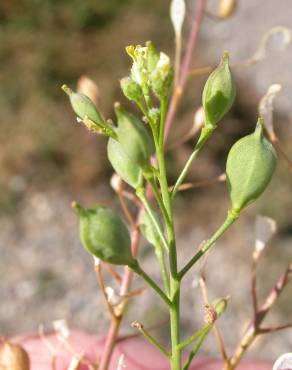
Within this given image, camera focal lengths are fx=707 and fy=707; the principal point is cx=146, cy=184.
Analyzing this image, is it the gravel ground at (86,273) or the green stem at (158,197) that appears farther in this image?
the gravel ground at (86,273)

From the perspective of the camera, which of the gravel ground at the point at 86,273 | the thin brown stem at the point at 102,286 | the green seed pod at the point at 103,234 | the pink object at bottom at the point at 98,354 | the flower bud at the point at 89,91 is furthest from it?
the gravel ground at the point at 86,273

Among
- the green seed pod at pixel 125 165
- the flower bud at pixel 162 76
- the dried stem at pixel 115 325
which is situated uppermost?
the flower bud at pixel 162 76

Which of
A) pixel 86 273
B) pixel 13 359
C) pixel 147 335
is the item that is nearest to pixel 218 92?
pixel 147 335

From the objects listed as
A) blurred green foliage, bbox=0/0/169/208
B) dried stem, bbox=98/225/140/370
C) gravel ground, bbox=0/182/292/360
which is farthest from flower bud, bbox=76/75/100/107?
blurred green foliage, bbox=0/0/169/208

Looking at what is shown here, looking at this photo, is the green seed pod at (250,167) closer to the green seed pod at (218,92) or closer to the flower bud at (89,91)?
the green seed pod at (218,92)

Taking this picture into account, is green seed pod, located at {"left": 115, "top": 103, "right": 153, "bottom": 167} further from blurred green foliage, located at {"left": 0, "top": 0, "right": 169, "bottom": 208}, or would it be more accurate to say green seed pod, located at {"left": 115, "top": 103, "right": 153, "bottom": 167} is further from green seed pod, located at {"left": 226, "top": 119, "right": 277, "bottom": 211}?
blurred green foliage, located at {"left": 0, "top": 0, "right": 169, "bottom": 208}

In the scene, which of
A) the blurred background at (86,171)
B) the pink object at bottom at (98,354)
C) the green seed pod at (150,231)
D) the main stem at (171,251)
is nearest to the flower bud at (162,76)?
the main stem at (171,251)

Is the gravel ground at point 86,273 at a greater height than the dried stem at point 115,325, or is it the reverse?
the gravel ground at point 86,273
